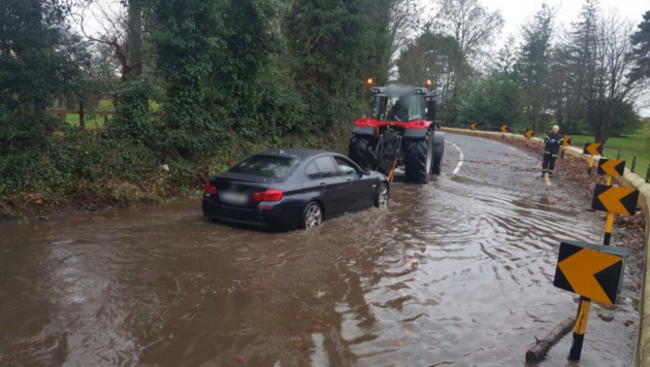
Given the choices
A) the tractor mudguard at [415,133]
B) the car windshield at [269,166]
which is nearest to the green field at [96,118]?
the car windshield at [269,166]

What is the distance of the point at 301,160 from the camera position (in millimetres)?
8133

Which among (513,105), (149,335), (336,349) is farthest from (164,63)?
(513,105)

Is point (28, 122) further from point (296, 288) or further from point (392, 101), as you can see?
point (392, 101)

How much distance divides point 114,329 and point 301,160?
4415 mm

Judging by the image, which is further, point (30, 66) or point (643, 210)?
point (643, 210)

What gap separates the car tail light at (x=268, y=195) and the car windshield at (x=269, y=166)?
35cm

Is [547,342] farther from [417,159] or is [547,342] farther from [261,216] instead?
[417,159]

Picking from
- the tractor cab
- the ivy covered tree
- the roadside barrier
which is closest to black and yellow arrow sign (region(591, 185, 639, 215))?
the roadside barrier

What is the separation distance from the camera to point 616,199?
6.74 meters

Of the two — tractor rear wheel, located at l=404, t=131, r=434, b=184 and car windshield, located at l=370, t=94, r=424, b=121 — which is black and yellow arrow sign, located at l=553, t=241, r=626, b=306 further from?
car windshield, located at l=370, t=94, r=424, b=121

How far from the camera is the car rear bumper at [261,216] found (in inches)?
289

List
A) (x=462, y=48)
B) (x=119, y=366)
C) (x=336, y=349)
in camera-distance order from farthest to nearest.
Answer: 1. (x=462, y=48)
2. (x=336, y=349)
3. (x=119, y=366)

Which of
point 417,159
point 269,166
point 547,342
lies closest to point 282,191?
point 269,166

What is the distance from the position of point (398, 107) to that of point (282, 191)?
755cm
